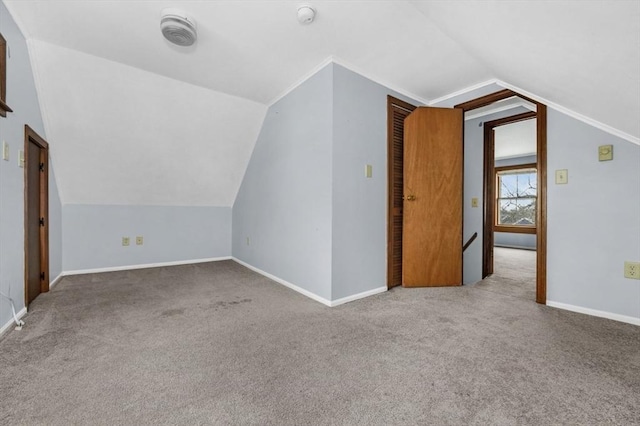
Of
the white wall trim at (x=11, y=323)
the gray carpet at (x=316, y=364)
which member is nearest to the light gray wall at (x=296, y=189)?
the gray carpet at (x=316, y=364)

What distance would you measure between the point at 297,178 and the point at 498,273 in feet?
10.1

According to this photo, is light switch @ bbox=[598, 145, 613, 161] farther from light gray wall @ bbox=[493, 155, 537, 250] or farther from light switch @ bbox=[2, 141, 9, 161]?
light gray wall @ bbox=[493, 155, 537, 250]

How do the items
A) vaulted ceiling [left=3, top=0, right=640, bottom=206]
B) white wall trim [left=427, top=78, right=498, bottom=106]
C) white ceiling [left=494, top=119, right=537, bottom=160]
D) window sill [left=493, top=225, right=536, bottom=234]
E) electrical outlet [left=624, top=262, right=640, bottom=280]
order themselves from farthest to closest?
window sill [left=493, top=225, right=536, bottom=234] → white ceiling [left=494, top=119, right=537, bottom=160] → white wall trim [left=427, top=78, right=498, bottom=106] → electrical outlet [left=624, top=262, right=640, bottom=280] → vaulted ceiling [left=3, top=0, right=640, bottom=206]

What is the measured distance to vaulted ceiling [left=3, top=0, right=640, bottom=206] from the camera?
1.43 metres

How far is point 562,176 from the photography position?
2.27 m

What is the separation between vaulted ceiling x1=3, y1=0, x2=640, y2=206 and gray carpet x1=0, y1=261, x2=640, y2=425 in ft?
4.88

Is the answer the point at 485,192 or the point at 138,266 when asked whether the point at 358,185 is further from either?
the point at 138,266

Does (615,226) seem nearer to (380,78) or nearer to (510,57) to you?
(510,57)

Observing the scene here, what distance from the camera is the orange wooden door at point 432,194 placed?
287 centimetres

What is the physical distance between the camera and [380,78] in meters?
2.70

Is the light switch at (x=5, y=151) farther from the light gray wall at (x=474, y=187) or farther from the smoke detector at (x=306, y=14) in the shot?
the light gray wall at (x=474, y=187)

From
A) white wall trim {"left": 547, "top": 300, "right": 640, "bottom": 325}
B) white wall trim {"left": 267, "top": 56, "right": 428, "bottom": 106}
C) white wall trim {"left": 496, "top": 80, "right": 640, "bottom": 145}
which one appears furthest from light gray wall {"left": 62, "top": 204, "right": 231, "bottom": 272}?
white wall trim {"left": 547, "top": 300, "right": 640, "bottom": 325}

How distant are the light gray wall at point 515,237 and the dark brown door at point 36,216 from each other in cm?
786

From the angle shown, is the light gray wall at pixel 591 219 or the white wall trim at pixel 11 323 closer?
the white wall trim at pixel 11 323
